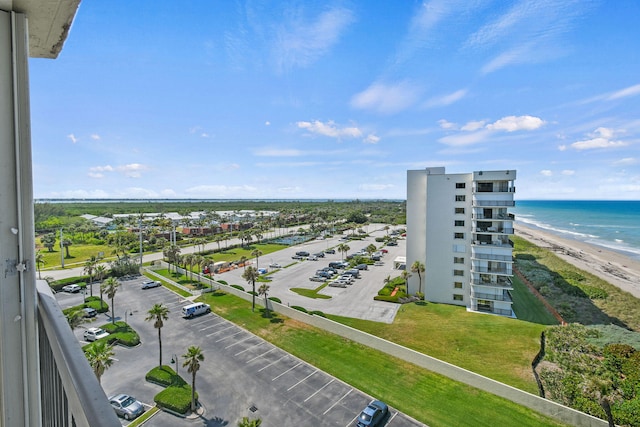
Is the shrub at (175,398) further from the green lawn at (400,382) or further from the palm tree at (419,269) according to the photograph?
the palm tree at (419,269)

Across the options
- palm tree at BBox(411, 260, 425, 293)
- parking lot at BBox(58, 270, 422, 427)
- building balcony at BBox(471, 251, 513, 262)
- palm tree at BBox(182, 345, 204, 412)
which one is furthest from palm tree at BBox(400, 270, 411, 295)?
palm tree at BBox(182, 345, 204, 412)

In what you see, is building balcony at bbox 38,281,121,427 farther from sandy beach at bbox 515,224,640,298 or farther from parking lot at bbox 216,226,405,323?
sandy beach at bbox 515,224,640,298

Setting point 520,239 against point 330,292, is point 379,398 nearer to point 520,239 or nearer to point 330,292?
point 330,292

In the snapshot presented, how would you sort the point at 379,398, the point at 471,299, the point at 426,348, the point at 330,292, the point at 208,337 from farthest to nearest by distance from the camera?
the point at 330,292 < the point at 471,299 < the point at 208,337 < the point at 426,348 < the point at 379,398

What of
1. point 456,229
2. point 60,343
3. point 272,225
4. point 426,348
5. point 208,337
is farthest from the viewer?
point 272,225

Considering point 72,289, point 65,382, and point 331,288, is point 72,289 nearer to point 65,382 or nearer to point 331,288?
point 331,288

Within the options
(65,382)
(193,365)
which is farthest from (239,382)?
(65,382)

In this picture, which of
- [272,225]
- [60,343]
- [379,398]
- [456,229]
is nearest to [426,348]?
[379,398]
